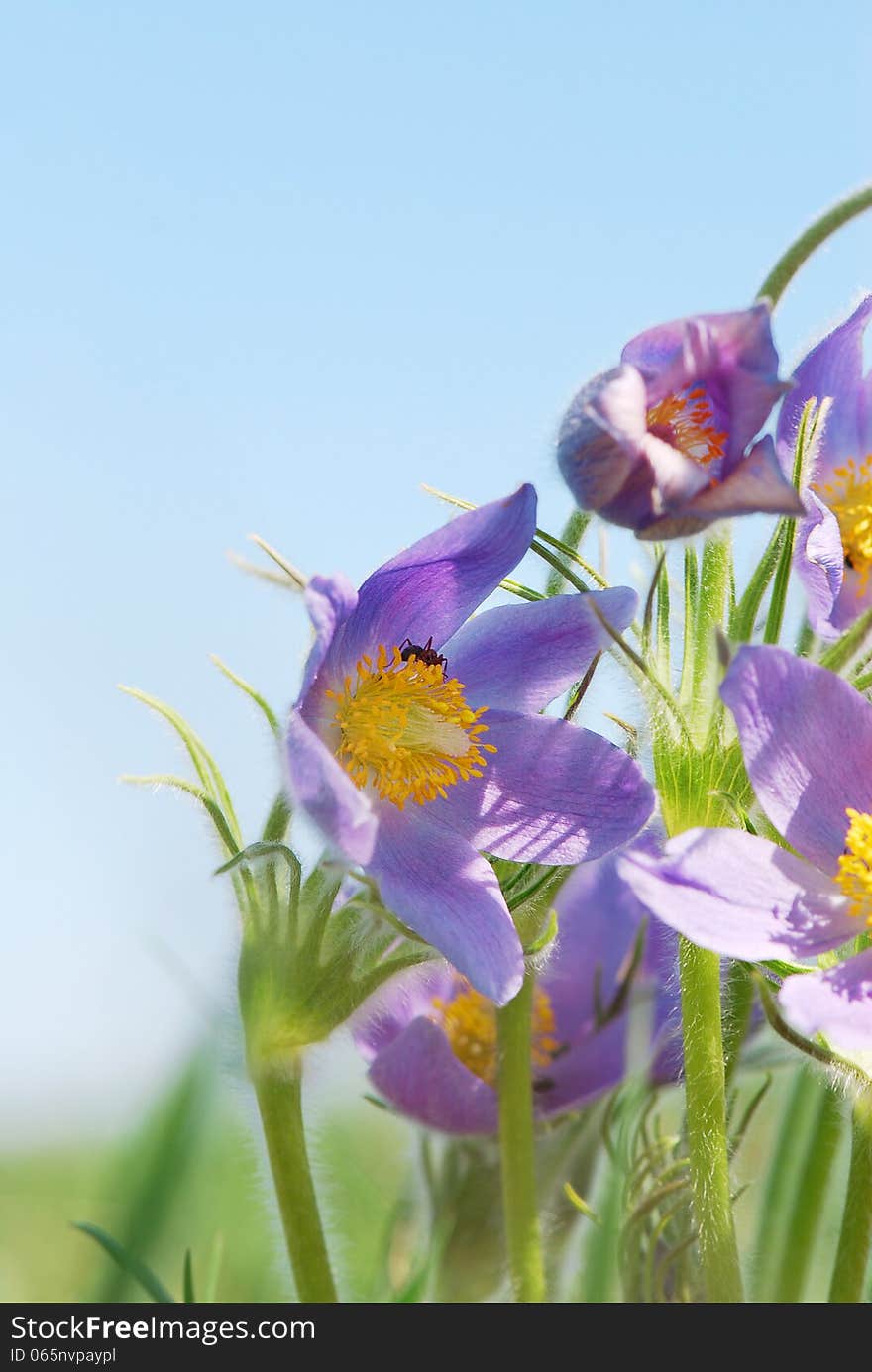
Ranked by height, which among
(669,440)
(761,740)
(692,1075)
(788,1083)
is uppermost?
(669,440)

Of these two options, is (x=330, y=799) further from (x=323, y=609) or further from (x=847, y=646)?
(x=847, y=646)

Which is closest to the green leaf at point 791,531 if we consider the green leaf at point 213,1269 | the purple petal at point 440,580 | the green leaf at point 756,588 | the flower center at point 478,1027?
the green leaf at point 756,588

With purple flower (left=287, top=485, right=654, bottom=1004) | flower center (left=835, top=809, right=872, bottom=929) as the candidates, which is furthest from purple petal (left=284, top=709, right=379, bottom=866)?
flower center (left=835, top=809, right=872, bottom=929)

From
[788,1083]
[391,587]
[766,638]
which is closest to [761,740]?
[766,638]

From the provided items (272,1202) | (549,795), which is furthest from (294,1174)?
(549,795)

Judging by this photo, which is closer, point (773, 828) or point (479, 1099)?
point (773, 828)

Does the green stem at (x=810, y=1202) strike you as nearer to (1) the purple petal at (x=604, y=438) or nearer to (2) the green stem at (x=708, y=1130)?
(2) the green stem at (x=708, y=1130)

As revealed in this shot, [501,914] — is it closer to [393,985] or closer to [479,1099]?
[393,985]

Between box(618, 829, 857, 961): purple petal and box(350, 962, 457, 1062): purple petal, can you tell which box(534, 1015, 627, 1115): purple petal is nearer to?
box(350, 962, 457, 1062): purple petal
